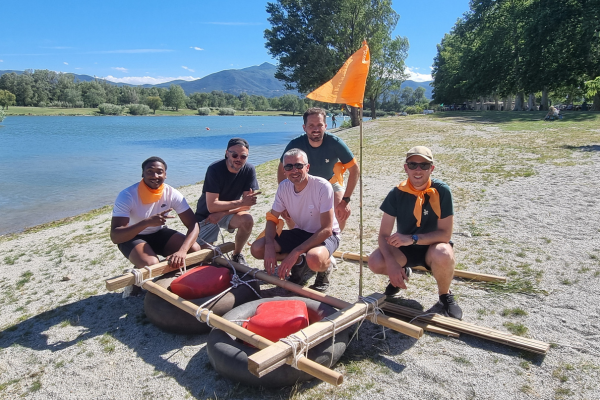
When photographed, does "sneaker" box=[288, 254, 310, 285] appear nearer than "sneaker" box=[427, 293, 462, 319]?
No

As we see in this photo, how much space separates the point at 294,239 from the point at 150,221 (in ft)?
5.56

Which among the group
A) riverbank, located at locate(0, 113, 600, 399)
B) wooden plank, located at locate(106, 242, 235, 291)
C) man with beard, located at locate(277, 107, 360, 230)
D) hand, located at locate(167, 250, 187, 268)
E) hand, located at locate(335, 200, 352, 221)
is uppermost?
man with beard, located at locate(277, 107, 360, 230)

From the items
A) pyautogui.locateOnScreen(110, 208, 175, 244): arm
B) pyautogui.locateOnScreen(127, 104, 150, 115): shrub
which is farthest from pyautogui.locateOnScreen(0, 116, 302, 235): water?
pyautogui.locateOnScreen(127, 104, 150, 115): shrub

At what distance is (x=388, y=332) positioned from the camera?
3912 mm

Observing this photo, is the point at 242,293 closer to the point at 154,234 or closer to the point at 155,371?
the point at 155,371

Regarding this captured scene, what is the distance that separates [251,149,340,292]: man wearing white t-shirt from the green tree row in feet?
50.0

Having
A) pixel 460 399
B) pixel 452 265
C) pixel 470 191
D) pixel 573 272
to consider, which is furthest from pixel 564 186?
pixel 460 399

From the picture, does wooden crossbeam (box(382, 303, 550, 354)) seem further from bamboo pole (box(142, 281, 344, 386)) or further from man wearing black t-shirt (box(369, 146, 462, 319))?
bamboo pole (box(142, 281, 344, 386))

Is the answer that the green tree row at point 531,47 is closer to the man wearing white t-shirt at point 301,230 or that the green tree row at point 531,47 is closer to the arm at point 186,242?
the man wearing white t-shirt at point 301,230

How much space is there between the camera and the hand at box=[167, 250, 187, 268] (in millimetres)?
4508

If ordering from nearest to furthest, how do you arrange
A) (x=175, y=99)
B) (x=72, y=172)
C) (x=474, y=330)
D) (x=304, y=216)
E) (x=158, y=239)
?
1. (x=474, y=330)
2. (x=304, y=216)
3. (x=158, y=239)
4. (x=72, y=172)
5. (x=175, y=99)

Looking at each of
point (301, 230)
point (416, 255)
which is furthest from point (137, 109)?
point (416, 255)

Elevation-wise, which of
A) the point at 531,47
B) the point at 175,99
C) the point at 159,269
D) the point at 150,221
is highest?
the point at 175,99

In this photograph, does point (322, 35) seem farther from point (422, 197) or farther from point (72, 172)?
point (422, 197)
